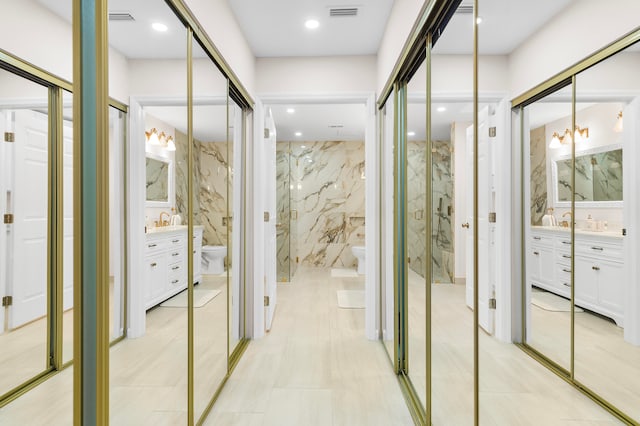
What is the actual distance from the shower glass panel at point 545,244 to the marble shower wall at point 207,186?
1403 mm

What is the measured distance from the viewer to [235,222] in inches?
111

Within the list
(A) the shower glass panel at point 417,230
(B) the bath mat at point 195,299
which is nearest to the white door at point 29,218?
(B) the bath mat at point 195,299

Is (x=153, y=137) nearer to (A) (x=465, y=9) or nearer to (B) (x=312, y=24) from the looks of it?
(A) (x=465, y=9)

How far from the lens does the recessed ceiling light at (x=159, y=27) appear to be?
1403mm

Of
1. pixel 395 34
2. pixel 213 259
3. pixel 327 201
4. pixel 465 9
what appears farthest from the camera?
pixel 327 201

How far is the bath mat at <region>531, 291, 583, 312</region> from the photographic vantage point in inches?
31.1

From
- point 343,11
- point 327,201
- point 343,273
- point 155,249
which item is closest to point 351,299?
point 343,273

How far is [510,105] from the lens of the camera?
92 cm

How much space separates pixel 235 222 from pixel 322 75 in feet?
5.23

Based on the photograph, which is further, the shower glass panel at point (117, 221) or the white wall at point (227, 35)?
the white wall at point (227, 35)

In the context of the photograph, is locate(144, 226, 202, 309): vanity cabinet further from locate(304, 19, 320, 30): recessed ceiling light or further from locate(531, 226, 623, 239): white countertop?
locate(304, 19, 320, 30): recessed ceiling light

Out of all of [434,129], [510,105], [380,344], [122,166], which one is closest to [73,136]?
[122,166]

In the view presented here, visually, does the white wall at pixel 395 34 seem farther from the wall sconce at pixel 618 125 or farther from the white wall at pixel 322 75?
the wall sconce at pixel 618 125

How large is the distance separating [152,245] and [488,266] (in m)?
1.21
